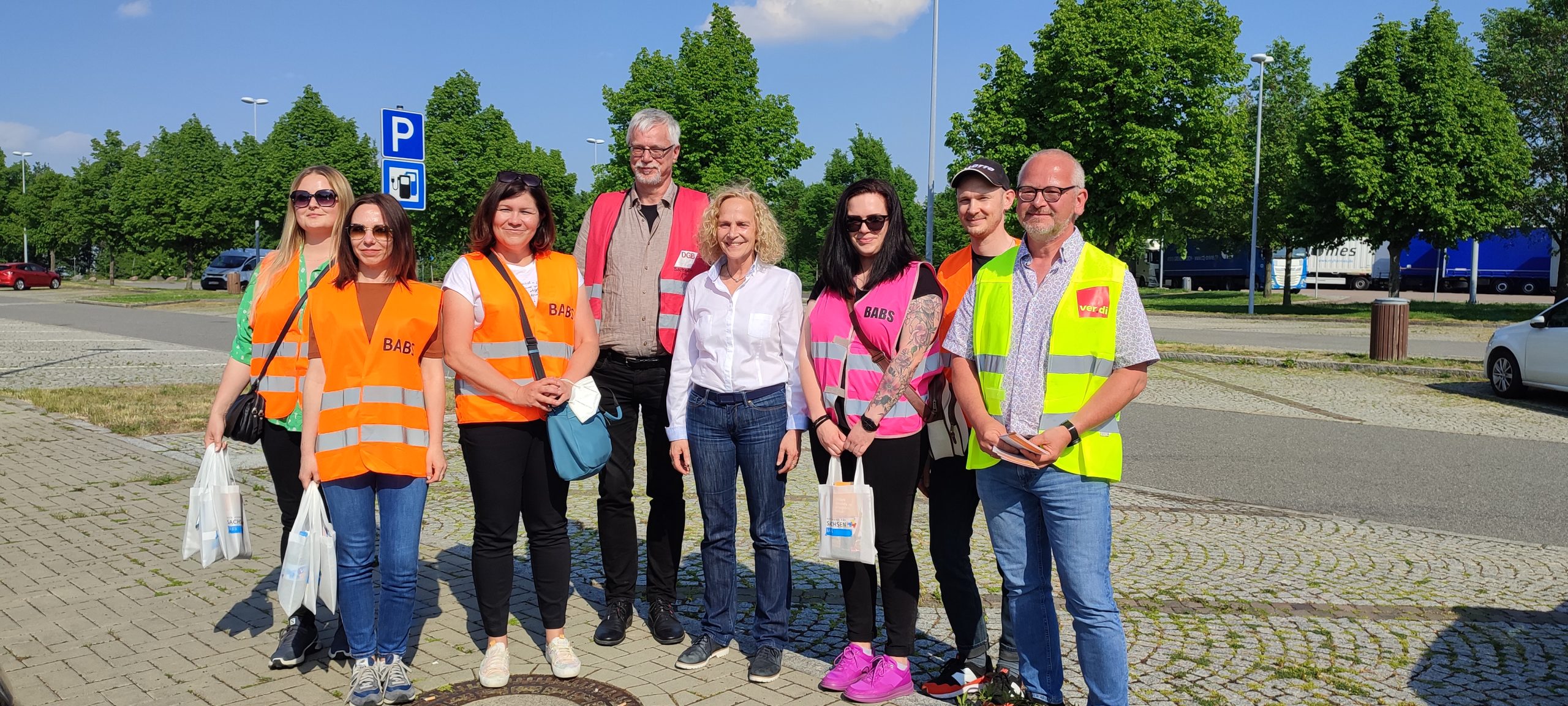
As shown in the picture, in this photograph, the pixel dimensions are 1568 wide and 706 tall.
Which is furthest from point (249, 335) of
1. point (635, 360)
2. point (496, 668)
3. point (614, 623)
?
point (614, 623)

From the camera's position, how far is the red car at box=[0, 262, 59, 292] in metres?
53.5

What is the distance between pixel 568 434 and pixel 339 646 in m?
1.40

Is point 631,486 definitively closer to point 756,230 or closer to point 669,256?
point 669,256

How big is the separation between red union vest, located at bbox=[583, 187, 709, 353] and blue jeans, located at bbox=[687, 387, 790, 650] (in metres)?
0.45

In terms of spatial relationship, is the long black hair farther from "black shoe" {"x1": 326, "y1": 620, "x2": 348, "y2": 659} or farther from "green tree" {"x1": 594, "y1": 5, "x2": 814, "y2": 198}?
"green tree" {"x1": 594, "y1": 5, "x2": 814, "y2": 198}

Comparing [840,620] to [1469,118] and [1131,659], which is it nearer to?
[1131,659]

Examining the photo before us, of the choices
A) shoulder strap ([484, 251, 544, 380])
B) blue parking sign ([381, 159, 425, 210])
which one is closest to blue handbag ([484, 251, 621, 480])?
shoulder strap ([484, 251, 544, 380])

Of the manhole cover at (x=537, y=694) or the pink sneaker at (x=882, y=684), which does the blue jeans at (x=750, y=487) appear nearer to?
the pink sneaker at (x=882, y=684)

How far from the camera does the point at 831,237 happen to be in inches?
162

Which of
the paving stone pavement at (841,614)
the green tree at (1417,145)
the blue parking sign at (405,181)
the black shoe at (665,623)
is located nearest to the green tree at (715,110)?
the green tree at (1417,145)

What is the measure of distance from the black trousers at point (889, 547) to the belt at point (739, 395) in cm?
29

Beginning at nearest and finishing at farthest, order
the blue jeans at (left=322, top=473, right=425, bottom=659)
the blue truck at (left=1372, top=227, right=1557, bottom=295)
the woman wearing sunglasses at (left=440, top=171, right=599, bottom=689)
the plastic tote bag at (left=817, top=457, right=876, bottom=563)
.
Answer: the plastic tote bag at (left=817, top=457, right=876, bottom=563)
the blue jeans at (left=322, top=473, right=425, bottom=659)
the woman wearing sunglasses at (left=440, top=171, right=599, bottom=689)
the blue truck at (left=1372, top=227, right=1557, bottom=295)

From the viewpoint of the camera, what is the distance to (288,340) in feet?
14.0

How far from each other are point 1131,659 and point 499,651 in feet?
8.27
